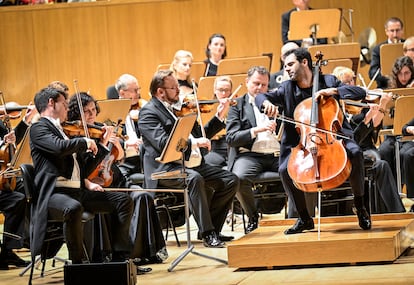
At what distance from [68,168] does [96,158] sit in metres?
0.26

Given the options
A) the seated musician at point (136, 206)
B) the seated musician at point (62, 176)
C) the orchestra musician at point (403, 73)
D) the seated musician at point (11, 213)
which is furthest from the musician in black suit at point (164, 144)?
the orchestra musician at point (403, 73)

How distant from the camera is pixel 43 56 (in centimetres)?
923

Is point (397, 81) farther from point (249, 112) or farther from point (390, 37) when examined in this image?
point (249, 112)

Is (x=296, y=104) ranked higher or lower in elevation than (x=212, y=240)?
higher

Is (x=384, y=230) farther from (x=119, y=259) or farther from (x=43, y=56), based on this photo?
(x=43, y=56)

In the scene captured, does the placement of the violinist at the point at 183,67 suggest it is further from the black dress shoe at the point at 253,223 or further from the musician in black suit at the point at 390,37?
the musician in black suit at the point at 390,37

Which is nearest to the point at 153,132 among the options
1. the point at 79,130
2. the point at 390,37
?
the point at 79,130

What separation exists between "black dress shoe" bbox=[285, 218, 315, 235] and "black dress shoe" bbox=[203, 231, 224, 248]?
0.78 m

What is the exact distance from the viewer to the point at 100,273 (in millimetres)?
3914

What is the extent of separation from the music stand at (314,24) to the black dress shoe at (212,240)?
2.82m

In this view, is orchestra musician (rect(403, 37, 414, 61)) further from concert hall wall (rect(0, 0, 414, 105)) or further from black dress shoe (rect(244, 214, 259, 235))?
black dress shoe (rect(244, 214, 259, 235))

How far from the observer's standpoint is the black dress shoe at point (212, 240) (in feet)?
18.7

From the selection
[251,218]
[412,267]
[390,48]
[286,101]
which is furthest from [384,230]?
[390,48]

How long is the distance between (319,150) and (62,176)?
148 cm
